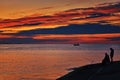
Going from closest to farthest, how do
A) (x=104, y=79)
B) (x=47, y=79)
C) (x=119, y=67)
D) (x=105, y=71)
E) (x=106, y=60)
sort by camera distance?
(x=104, y=79)
(x=105, y=71)
(x=119, y=67)
(x=106, y=60)
(x=47, y=79)

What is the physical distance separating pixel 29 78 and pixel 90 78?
35.0 m

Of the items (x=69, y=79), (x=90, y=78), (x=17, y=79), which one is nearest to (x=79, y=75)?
(x=69, y=79)

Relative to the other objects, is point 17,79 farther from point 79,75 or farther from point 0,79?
point 79,75

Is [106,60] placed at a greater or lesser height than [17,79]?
greater

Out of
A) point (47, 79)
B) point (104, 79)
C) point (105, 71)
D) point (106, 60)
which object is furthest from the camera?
point (47, 79)

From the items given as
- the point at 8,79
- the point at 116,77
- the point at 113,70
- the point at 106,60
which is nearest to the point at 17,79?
the point at 8,79

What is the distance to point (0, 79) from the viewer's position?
6366 centimetres

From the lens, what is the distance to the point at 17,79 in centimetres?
6362

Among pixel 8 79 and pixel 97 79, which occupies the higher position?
pixel 97 79

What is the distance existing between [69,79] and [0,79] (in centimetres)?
3341

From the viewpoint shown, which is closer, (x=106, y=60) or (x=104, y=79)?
(x=104, y=79)

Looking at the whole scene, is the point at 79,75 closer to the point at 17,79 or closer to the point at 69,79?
the point at 69,79

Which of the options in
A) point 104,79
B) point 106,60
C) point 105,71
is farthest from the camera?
point 106,60

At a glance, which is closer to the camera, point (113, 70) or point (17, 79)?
point (113, 70)
